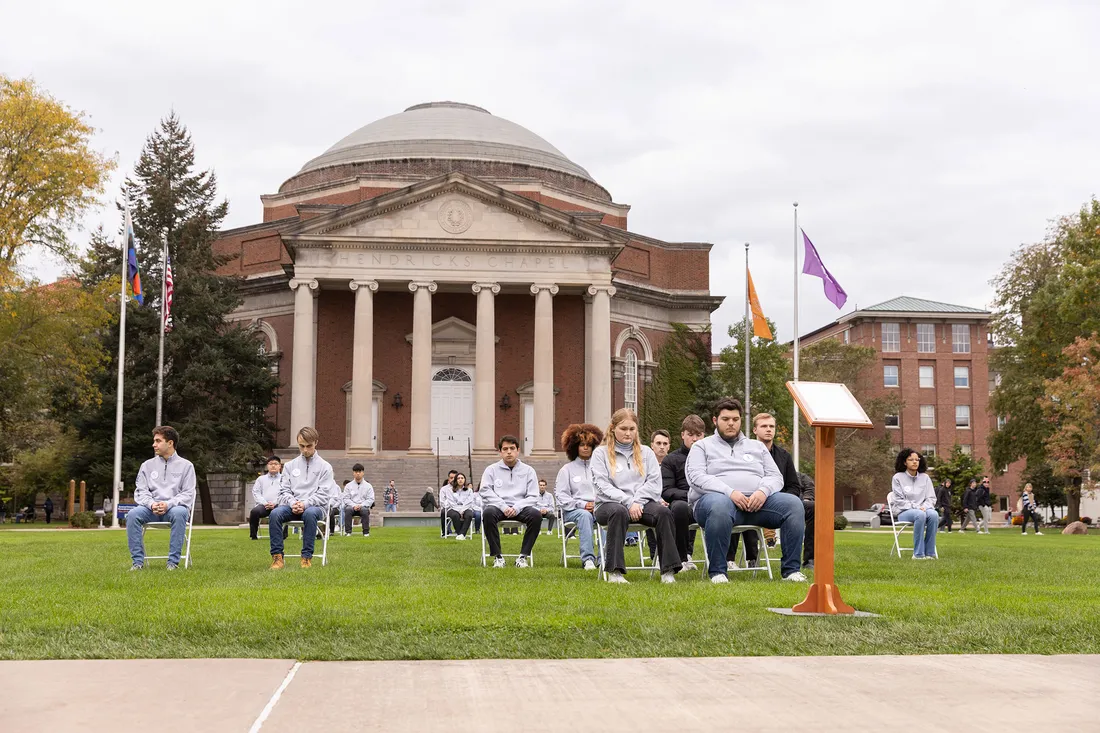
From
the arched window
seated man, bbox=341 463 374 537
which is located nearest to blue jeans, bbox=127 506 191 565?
seated man, bbox=341 463 374 537

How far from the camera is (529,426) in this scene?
175 feet

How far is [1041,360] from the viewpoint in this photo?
49.8 m

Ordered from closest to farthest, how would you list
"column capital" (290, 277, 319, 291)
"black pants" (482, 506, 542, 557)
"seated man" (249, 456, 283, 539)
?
"black pants" (482, 506, 542, 557) → "seated man" (249, 456, 283, 539) → "column capital" (290, 277, 319, 291)

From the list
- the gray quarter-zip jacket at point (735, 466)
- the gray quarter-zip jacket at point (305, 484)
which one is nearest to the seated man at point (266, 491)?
the gray quarter-zip jacket at point (305, 484)

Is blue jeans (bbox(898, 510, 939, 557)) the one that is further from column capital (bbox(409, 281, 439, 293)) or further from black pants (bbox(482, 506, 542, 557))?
column capital (bbox(409, 281, 439, 293))

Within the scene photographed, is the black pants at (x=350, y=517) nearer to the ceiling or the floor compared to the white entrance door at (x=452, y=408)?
nearer to the floor

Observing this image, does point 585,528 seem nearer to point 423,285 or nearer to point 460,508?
point 460,508

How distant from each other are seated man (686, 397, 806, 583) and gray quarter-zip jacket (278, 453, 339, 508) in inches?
207

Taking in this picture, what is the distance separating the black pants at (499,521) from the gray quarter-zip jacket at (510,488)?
92 mm

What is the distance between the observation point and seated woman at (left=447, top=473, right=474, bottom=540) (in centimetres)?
2400

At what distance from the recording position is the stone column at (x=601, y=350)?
5084 centimetres

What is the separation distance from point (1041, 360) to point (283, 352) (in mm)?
34350

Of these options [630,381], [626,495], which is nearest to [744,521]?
[626,495]

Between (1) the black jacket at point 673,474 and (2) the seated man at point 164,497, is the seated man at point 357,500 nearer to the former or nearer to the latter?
(2) the seated man at point 164,497
